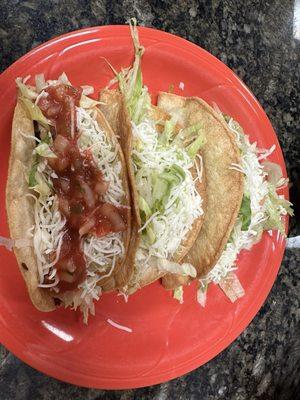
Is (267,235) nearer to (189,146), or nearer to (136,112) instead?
(189,146)

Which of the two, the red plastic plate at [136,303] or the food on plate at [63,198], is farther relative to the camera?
the red plastic plate at [136,303]

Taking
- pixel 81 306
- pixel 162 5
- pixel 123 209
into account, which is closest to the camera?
pixel 123 209

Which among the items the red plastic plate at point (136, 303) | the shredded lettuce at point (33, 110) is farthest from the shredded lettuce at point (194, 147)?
the shredded lettuce at point (33, 110)

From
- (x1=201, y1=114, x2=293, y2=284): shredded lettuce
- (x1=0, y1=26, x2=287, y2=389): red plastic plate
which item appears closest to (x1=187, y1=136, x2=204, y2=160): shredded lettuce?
(x1=201, y1=114, x2=293, y2=284): shredded lettuce

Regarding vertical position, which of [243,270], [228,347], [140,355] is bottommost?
[228,347]

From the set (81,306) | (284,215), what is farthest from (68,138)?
(284,215)

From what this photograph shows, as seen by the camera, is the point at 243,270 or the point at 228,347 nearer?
the point at 243,270

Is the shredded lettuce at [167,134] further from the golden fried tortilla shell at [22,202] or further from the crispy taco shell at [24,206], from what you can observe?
the golden fried tortilla shell at [22,202]
